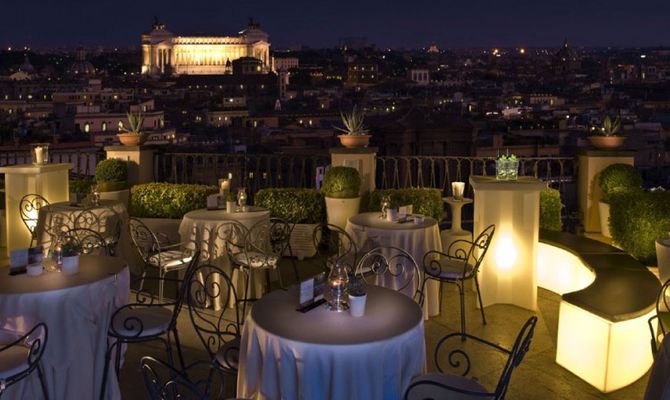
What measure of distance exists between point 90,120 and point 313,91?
169 ft

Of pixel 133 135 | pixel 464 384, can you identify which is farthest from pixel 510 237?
pixel 133 135

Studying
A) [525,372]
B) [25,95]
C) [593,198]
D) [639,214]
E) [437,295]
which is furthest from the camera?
[25,95]

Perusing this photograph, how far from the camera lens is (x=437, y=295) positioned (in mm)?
6504

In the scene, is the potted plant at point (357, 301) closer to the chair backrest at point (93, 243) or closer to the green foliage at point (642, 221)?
the chair backrest at point (93, 243)

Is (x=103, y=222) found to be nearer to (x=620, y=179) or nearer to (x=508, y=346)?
(x=508, y=346)

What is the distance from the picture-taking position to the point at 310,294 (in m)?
3.88

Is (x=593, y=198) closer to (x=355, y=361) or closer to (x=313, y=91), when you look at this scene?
(x=355, y=361)

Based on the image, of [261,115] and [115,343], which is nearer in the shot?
[115,343]

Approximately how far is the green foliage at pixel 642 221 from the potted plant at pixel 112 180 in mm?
5868

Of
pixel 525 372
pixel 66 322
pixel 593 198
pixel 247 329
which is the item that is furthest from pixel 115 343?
pixel 593 198

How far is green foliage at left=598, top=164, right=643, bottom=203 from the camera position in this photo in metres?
8.39

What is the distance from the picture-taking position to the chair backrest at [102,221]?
709 cm

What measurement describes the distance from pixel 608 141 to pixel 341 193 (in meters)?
3.35

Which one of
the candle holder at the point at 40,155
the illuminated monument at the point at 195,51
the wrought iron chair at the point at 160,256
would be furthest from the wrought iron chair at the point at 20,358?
the illuminated monument at the point at 195,51
